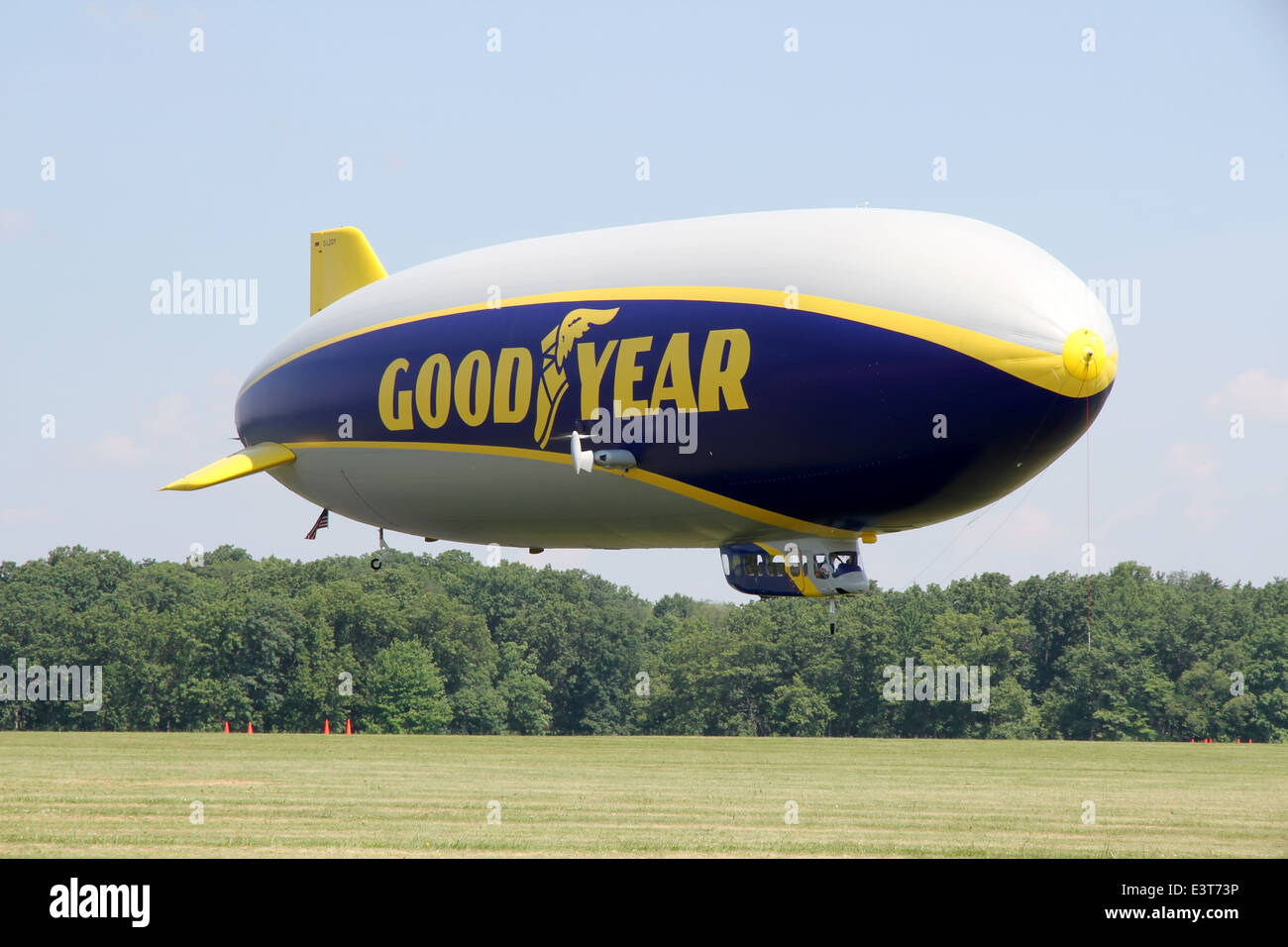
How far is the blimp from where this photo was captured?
96.4 ft

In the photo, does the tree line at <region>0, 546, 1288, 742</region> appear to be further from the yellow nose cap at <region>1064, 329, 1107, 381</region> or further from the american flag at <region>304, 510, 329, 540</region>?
the yellow nose cap at <region>1064, 329, 1107, 381</region>

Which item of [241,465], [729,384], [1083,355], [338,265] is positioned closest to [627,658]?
[338,265]

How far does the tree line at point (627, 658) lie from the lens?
460ft

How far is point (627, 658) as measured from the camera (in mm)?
169625

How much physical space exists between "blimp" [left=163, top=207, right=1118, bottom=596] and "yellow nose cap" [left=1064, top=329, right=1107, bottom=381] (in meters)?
0.04

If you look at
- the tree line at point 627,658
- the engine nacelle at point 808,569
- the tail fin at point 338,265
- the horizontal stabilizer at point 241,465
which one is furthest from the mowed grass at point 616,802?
the tree line at point 627,658

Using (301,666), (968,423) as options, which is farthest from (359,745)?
(301,666)

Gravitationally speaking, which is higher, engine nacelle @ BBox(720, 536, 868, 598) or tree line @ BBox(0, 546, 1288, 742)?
engine nacelle @ BBox(720, 536, 868, 598)

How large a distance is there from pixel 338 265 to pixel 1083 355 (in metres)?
26.7

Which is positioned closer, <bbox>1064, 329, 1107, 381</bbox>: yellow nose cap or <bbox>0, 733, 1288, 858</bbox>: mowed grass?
<bbox>1064, 329, 1107, 381</bbox>: yellow nose cap

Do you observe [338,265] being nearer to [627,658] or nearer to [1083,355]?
[1083,355]

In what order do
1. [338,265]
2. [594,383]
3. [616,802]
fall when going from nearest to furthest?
[594,383], [616,802], [338,265]

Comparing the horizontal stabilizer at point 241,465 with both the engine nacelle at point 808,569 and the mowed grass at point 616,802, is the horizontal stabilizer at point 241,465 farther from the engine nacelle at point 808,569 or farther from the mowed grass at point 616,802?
the engine nacelle at point 808,569

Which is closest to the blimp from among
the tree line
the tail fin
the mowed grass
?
the mowed grass
